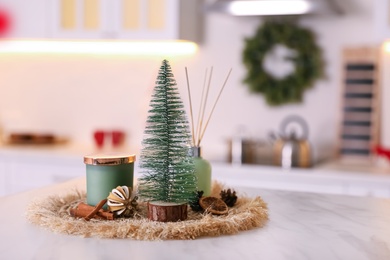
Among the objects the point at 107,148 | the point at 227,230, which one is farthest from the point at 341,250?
the point at 107,148

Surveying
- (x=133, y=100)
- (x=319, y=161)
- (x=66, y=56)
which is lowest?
(x=319, y=161)

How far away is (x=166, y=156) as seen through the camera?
1648 millimetres

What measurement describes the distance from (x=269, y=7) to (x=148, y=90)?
1.18 m

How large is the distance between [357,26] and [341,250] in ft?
9.04

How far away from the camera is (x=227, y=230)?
1535 millimetres

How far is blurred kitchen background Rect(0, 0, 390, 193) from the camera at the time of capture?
3.91 meters

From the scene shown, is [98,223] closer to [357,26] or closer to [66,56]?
[357,26]

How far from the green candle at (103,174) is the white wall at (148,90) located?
2.23m

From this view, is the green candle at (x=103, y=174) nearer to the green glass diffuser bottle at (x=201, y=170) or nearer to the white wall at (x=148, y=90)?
the green glass diffuser bottle at (x=201, y=170)

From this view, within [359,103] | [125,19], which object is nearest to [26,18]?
[125,19]

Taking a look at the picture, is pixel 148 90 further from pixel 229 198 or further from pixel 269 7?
pixel 229 198

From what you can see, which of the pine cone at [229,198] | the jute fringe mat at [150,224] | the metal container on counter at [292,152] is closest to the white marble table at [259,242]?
the jute fringe mat at [150,224]

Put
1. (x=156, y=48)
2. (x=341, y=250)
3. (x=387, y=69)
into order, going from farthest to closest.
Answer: (x=156, y=48)
(x=387, y=69)
(x=341, y=250)

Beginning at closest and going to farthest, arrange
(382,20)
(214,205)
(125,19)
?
(214,205), (382,20), (125,19)
